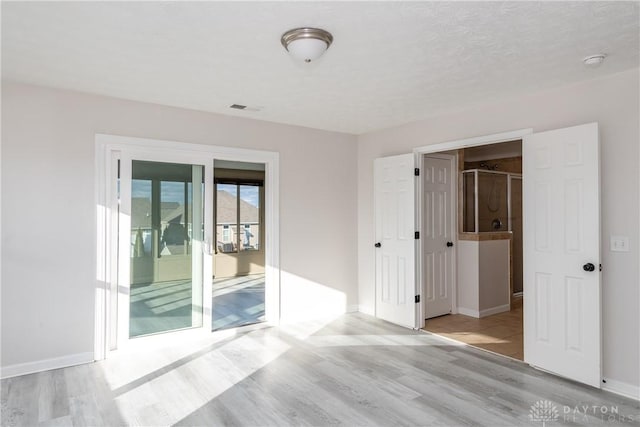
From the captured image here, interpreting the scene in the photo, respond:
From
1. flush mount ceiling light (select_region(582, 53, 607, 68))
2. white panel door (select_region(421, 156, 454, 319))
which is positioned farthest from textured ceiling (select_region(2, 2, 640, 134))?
white panel door (select_region(421, 156, 454, 319))

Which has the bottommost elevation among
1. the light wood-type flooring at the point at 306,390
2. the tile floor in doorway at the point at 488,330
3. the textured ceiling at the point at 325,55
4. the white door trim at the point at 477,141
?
the light wood-type flooring at the point at 306,390

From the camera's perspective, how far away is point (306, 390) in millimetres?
3045

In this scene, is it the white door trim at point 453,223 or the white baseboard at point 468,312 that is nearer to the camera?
the white door trim at point 453,223

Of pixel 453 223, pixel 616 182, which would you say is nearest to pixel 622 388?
pixel 616 182

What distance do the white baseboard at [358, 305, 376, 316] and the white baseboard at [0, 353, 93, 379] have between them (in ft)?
10.7

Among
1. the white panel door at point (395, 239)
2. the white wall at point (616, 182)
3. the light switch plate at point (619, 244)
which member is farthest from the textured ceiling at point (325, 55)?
the light switch plate at point (619, 244)

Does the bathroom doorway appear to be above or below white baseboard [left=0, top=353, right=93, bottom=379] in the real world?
above

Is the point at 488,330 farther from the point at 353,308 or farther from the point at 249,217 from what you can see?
the point at 249,217

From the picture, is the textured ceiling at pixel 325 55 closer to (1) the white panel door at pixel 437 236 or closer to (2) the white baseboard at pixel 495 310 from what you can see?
(1) the white panel door at pixel 437 236

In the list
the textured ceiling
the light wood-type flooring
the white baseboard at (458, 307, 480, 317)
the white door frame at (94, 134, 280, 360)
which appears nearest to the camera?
the textured ceiling

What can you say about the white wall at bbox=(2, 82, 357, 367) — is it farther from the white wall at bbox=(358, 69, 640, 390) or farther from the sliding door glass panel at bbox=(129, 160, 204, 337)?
the white wall at bbox=(358, 69, 640, 390)

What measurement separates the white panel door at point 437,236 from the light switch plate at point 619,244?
2.11 meters

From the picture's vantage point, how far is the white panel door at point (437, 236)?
5086 millimetres

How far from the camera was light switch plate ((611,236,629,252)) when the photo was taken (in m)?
3.01
